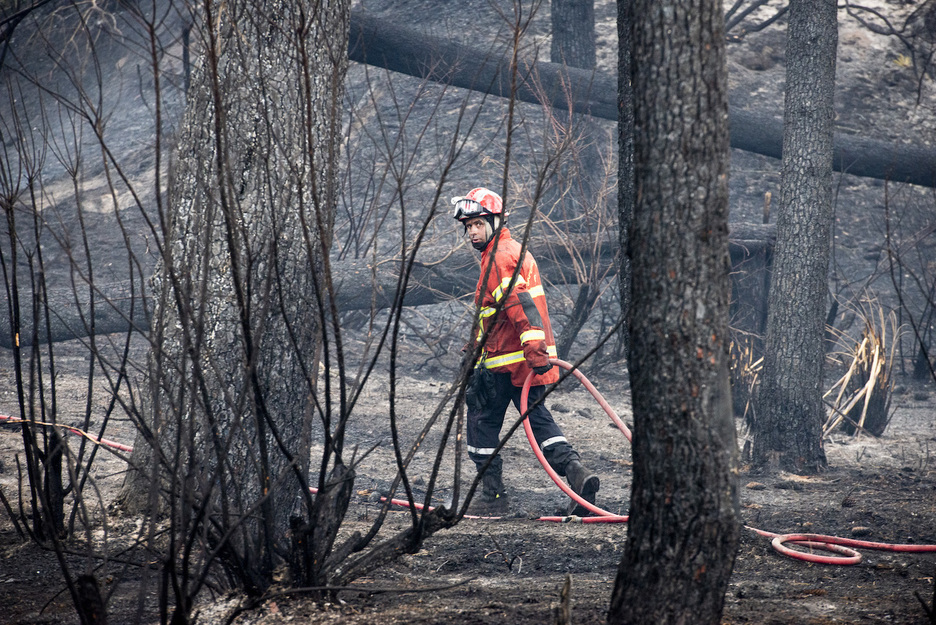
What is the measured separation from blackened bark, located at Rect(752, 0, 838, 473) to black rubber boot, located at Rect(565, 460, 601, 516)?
205cm

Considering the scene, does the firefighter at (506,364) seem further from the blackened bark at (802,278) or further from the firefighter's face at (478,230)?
the blackened bark at (802,278)

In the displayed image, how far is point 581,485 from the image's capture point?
14.6ft

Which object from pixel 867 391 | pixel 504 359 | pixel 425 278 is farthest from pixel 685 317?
pixel 425 278

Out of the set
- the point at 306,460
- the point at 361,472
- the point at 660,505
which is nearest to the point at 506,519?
the point at 361,472

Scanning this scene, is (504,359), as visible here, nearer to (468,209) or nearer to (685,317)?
(468,209)

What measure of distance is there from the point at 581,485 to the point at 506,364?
949mm

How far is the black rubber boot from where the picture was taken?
4449 mm

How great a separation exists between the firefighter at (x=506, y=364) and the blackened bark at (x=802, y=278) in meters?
2.13

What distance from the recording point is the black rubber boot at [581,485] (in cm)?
445

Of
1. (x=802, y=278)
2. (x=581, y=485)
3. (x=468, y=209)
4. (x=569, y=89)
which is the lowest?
(x=581, y=485)

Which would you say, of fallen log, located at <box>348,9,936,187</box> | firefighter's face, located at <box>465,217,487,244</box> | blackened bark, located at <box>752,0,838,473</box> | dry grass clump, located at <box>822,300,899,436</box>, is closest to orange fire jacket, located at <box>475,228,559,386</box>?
firefighter's face, located at <box>465,217,487,244</box>

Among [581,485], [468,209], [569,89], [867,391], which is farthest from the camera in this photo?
[569,89]

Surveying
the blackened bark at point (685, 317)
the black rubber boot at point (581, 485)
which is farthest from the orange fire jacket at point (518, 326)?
the blackened bark at point (685, 317)

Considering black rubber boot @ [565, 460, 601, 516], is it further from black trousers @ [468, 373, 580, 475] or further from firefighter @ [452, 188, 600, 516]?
black trousers @ [468, 373, 580, 475]
